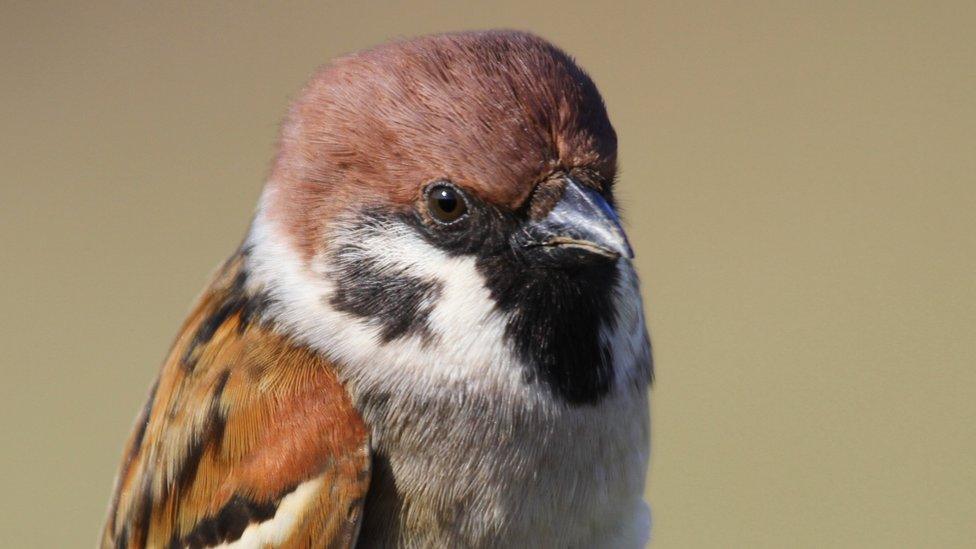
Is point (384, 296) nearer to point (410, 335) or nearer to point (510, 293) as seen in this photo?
point (410, 335)

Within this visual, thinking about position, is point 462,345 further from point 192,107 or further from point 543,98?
point 192,107

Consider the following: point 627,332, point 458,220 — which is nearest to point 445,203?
point 458,220

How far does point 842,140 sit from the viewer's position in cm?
746

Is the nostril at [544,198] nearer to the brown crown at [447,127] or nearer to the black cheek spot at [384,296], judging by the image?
the brown crown at [447,127]

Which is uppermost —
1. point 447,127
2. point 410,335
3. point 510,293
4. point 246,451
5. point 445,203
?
point 447,127

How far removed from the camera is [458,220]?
206 centimetres

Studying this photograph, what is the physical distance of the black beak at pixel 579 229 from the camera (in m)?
2.02

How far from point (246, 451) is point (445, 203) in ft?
1.81

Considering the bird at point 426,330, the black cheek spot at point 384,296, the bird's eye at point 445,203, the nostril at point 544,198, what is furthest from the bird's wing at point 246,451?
the nostril at point 544,198

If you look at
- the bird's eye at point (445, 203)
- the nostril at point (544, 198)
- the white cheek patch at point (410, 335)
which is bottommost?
the white cheek patch at point (410, 335)

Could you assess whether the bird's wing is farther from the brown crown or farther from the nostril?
the nostril

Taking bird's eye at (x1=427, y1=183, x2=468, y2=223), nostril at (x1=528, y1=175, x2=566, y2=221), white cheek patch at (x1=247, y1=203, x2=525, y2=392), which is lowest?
white cheek patch at (x1=247, y1=203, x2=525, y2=392)

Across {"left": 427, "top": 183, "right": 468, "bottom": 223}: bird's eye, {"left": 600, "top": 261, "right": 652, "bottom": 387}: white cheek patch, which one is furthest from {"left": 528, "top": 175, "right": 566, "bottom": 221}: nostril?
{"left": 600, "top": 261, "right": 652, "bottom": 387}: white cheek patch

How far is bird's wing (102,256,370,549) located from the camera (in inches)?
84.4
